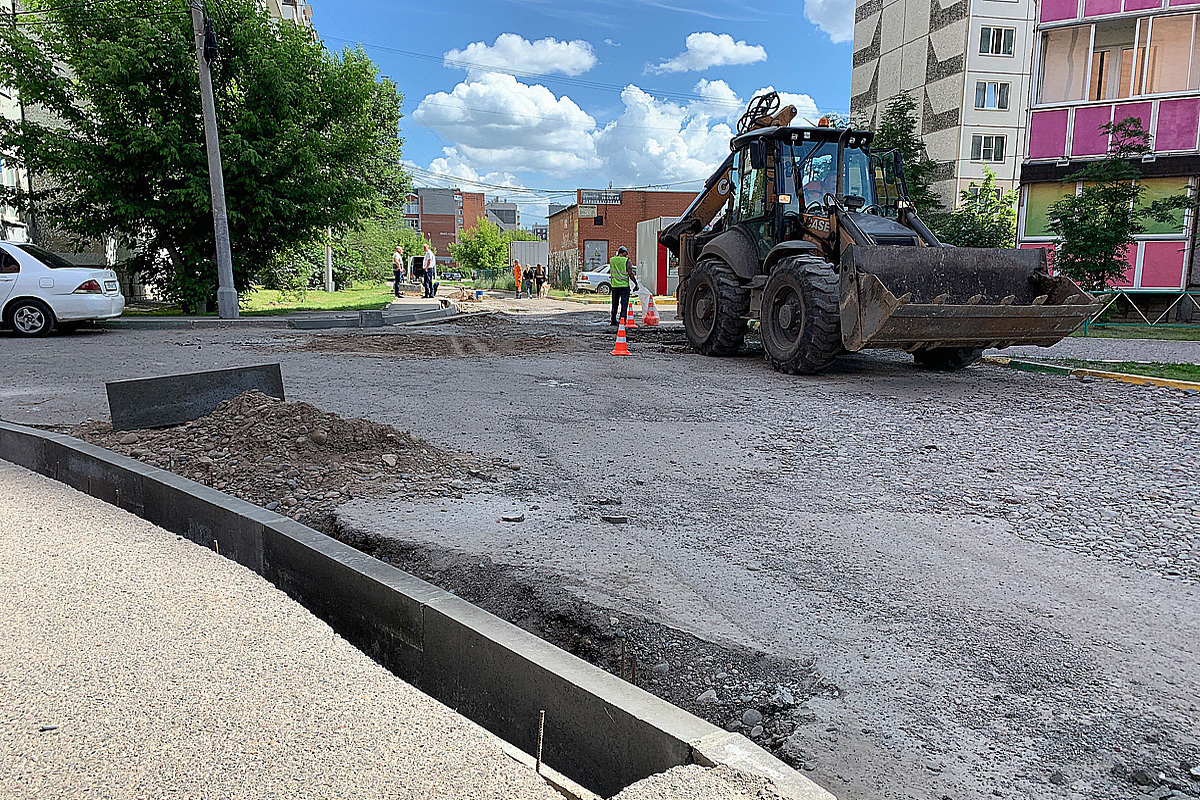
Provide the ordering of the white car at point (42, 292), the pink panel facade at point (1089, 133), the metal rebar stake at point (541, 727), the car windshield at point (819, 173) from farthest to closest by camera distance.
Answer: the pink panel facade at point (1089, 133), the white car at point (42, 292), the car windshield at point (819, 173), the metal rebar stake at point (541, 727)

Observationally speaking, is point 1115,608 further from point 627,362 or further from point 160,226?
point 160,226

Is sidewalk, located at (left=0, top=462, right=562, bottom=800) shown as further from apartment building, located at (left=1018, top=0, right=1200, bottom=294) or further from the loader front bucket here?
apartment building, located at (left=1018, top=0, right=1200, bottom=294)

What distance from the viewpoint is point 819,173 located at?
11.7m

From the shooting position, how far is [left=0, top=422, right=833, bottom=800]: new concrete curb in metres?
2.24

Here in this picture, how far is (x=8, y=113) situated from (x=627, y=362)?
741 inches

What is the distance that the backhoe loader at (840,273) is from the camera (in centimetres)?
938

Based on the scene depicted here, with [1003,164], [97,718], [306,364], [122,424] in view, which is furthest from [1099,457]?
[1003,164]

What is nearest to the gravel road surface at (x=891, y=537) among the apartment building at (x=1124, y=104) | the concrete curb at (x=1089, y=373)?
the concrete curb at (x=1089, y=373)

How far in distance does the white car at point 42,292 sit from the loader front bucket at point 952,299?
41.3ft

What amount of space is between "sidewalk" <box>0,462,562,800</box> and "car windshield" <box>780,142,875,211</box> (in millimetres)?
9504

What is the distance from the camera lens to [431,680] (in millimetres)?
2971

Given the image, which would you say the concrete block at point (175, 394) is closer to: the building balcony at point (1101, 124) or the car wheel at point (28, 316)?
the car wheel at point (28, 316)

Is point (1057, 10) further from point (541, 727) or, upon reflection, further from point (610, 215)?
point (610, 215)

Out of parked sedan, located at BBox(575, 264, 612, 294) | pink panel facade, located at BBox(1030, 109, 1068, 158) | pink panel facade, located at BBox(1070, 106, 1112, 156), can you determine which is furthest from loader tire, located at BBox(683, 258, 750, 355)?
parked sedan, located at BBox(575, 264, 612, 294)
